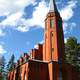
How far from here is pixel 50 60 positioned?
46.2 metres

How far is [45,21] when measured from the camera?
51.8 meters

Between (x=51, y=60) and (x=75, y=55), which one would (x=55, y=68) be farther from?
(x=75, y=55)

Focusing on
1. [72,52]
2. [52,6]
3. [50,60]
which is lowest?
[50,60]

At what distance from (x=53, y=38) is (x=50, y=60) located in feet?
17.5

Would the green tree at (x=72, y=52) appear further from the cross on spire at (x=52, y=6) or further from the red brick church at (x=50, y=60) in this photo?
the cross on spire at (x=52, y=6)

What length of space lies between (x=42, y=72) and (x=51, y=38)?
8.31 metres

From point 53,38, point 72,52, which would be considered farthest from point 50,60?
point 72,52

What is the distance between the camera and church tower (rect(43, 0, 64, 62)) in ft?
155

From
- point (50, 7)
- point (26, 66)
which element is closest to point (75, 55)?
point (50, 7)

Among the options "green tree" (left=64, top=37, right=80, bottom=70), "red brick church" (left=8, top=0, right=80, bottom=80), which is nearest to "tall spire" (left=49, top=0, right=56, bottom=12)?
"red brick church" (left=8, top=0, right=80, bottom=80)

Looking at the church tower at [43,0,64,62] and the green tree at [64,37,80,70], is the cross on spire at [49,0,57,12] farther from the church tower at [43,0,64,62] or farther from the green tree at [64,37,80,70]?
the green tree at [64,37,80,70]

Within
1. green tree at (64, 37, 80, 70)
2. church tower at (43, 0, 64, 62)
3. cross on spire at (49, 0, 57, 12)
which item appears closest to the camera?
church tower at (43, 0, 64, 62)

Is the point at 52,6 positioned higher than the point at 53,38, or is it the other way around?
the point at 52,6

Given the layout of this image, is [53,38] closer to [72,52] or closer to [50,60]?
[50,60]
